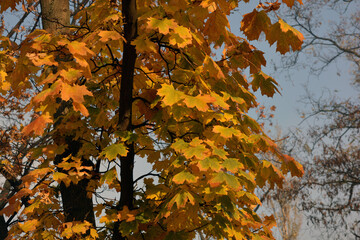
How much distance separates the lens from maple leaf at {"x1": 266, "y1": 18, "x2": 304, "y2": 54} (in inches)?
137

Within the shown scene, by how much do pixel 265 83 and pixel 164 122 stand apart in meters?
1.20

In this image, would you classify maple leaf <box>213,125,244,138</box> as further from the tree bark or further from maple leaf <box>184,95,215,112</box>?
the tree bark

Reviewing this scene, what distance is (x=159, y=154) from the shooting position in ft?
14.2

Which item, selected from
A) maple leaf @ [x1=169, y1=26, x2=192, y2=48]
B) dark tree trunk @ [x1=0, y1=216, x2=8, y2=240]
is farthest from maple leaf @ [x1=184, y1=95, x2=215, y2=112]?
dark tree trunk @ [x1=0, y1=216, x2=8, y2=240]

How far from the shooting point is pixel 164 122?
393 cm

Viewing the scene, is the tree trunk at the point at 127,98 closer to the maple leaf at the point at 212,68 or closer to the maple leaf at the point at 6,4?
the maple leaf at the point at 212,68

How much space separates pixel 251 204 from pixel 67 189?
2.47 meters

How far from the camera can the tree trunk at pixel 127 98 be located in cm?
388

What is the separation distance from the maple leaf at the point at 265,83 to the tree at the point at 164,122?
0.01m

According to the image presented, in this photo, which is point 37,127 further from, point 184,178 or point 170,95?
point 184,178

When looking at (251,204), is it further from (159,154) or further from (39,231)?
(39,231)

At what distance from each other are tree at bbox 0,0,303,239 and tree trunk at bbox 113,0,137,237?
0.04 feet

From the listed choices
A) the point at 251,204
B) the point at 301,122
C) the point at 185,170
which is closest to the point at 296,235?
the point at 301,122

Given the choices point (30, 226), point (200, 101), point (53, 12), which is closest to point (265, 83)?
point (200, 101)
